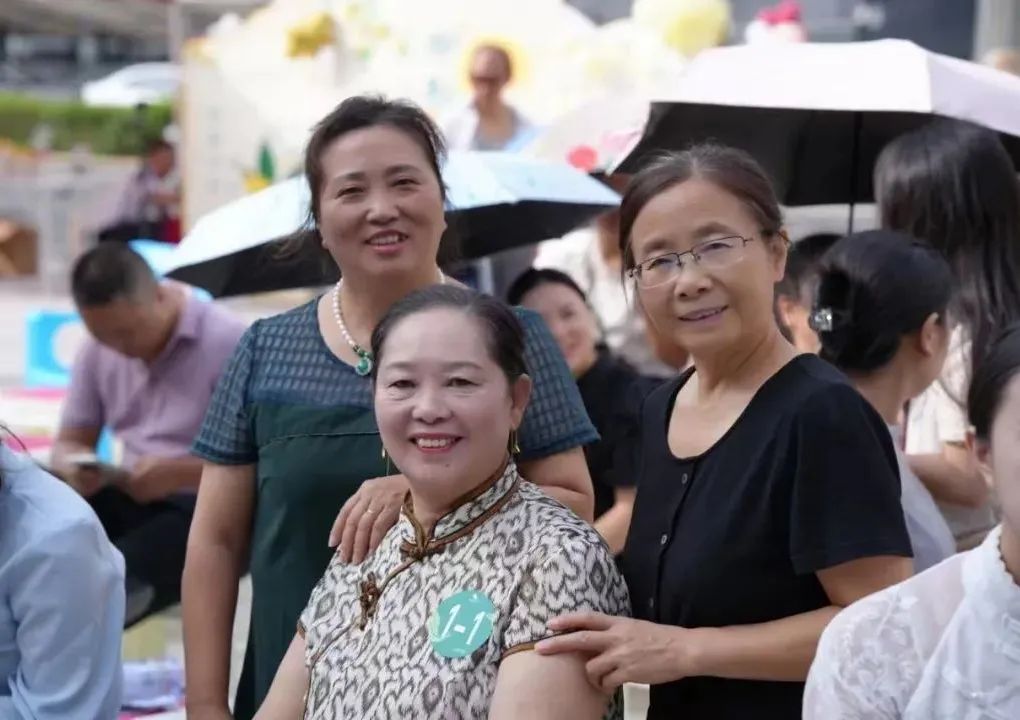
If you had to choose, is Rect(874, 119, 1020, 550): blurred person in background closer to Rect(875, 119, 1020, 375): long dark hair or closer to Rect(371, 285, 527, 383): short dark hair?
Rect(875, 119, 1020, 375): long dark hair

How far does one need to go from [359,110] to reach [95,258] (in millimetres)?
2582

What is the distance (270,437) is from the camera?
7.74 ft

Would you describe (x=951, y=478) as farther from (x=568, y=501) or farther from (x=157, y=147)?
(x=157, y=147)

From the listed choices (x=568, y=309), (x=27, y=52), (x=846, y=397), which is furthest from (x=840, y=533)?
(x=27, y=52)

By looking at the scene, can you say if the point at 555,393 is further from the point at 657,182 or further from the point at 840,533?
the point at 840,533

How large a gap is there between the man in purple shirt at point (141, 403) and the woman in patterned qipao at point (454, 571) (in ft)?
8.14

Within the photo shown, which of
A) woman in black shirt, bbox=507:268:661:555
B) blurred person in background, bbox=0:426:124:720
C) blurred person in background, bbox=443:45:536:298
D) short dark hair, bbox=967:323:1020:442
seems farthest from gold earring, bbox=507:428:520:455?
blurred person in background, bbox=443:45:536:298

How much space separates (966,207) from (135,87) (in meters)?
19.0

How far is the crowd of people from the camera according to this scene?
72.0 inches

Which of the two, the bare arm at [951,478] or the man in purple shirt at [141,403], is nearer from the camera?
the bare arm at [951,478]

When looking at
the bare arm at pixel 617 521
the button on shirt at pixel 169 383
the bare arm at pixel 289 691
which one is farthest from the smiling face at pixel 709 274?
the button on shirt at pixel 169 383

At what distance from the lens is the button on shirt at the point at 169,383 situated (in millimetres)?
4809

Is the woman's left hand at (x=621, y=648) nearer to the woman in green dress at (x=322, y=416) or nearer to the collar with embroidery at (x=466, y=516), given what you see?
the collar with embroidery at (x=466, y=516)

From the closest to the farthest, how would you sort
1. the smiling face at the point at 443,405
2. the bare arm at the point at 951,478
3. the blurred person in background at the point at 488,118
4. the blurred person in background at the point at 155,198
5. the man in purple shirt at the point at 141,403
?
1. the smiling face at the point at 443,405
2. the bare arm at the point at 951,478
3. the man in purple shirt at the point at 141,403
4. the blurred person in background at the point at 488,118
5. the blurred person in background at the point at 155,198
